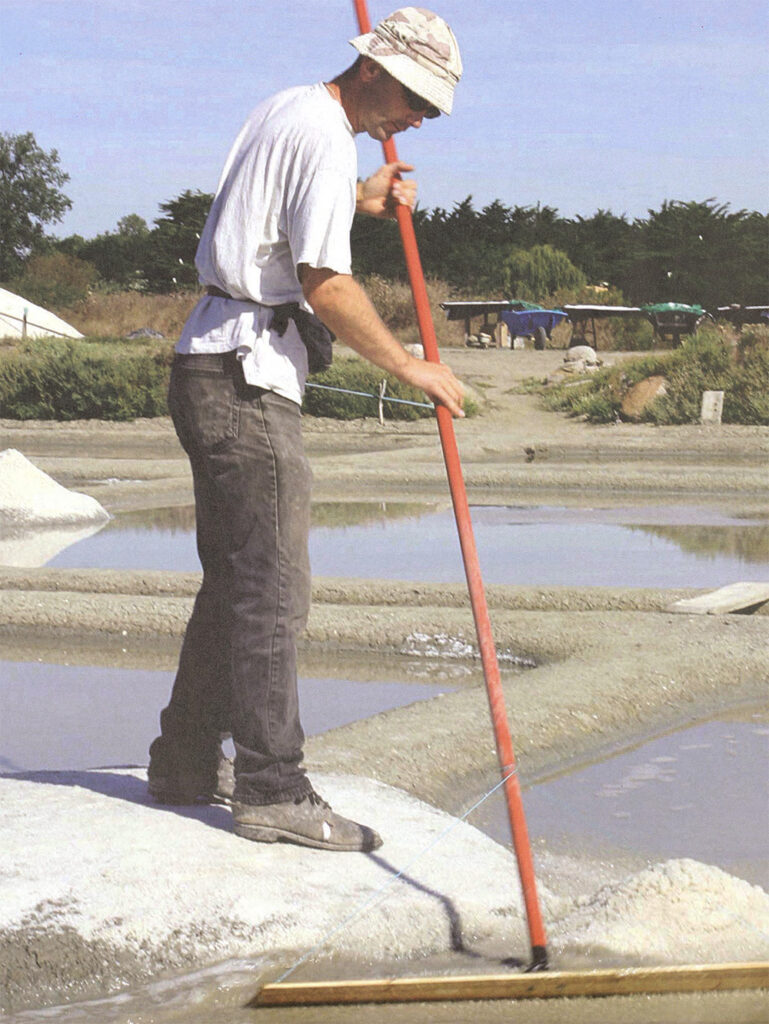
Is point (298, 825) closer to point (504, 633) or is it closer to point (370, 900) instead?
point (370, 900)

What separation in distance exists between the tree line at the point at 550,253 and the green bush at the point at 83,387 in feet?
44.2

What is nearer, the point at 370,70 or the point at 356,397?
the point at 370,70

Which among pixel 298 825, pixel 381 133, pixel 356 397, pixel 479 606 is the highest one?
pixel 381 133

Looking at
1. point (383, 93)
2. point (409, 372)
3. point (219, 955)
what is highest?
point (383, 93)

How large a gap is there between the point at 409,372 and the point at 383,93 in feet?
1.88

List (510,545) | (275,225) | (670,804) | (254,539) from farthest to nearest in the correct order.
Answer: (510,545)
(670,804)
(254,539)
(275,225)

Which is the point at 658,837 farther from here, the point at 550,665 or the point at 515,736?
the point at 550,665

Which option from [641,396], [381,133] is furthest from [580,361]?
[381,133]

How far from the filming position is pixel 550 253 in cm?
3838

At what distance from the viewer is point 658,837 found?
3918mm

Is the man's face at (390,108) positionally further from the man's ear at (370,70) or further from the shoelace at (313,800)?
the shoelace at (313,800)

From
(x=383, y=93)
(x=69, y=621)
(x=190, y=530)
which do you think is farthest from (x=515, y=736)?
(x=190, y=530)

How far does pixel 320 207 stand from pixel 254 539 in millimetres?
684

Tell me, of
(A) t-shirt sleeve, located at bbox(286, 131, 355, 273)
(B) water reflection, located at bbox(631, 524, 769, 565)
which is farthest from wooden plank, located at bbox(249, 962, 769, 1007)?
(B) water reflection, located at bbox(631, 524, 769, 565)
